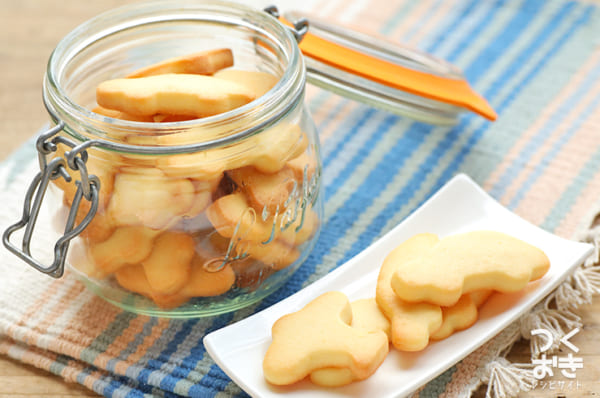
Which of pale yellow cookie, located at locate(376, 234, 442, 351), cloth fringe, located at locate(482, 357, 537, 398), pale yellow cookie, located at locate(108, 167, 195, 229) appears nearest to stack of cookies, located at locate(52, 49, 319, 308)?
pale yellow cookie, located at locate(108, 167, 195, 229)

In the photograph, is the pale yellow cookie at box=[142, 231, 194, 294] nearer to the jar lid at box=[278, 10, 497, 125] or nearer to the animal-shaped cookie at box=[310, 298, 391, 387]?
the animal-shaped cookie at box=[310, 298, 391, 387]

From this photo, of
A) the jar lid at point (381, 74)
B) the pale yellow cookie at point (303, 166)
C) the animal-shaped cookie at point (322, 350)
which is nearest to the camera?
the animal-shaped cookie at point (322, 350)

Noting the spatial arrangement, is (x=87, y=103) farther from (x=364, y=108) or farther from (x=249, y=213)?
(x=364, y=108)

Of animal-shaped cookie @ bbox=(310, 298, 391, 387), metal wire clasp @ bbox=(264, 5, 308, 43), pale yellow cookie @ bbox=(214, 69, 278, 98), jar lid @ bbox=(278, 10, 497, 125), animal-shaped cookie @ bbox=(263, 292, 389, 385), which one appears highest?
metal wire clasp @ bbox=(264, 5, 308, 43)

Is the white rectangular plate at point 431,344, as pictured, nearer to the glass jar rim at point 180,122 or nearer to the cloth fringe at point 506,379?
the cloth fringe at point 506,379

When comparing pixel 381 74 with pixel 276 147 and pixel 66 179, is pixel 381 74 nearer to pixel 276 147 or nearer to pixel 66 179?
pixel 276 147

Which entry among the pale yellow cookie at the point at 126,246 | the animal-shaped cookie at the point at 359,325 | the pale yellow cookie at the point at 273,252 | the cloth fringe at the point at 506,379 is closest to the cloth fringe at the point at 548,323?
the cloth fringe at the point at 506,379

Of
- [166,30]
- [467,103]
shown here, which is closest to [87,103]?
[166,30]
